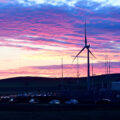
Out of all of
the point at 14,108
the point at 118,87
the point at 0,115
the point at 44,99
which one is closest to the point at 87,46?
the point at 44,99

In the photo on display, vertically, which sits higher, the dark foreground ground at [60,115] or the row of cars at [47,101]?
the dark foreground ground at [60,115]

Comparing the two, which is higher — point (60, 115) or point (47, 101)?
point (60, 115)

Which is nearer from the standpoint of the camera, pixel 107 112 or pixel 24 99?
pixel 107 112

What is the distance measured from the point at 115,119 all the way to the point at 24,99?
44887 mm

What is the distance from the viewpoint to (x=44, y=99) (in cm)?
7906

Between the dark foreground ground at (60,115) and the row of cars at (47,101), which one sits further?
the row of cars at (47,101)

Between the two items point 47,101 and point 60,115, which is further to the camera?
point 47,101

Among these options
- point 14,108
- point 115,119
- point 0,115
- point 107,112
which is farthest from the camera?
point 14,108

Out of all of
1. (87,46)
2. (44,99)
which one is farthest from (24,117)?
(87,46)

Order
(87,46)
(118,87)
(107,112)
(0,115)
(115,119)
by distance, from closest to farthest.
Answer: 1. (115,119)
2. (0,115)
3. (107,112)
4. (87,46)
5. (118,87)

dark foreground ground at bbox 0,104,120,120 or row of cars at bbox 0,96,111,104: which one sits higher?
dark foreground ground at bbox 0,104,120,120

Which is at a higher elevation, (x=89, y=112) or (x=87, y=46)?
(x=87, y=46)

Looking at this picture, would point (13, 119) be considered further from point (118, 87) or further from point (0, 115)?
point (118, 87)

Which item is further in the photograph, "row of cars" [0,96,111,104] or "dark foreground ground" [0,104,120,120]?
"row of cars" [0,96,111,104]
